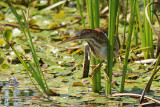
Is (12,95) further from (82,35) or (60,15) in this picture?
(60,15)

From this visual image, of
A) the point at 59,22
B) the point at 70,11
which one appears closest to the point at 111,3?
the point at 59,22

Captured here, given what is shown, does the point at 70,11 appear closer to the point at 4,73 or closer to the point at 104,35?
the point at 4,73

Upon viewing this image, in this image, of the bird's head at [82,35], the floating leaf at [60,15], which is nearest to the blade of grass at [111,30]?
the bird's head at [82,35]

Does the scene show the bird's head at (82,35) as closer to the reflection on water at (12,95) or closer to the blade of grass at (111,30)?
the blade of grass at (111,30)

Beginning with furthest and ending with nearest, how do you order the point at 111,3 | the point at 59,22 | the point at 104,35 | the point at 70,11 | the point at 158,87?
the point at 70,11 → the point at 59,22 → the point at 158,87 → the point at 104,35 → the point at 111,3

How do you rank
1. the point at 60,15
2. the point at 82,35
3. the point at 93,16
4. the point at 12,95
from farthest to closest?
the point at 60,15, the point at 12,95, the point at 93,16, the point at 82,35

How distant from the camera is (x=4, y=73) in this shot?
330 cm

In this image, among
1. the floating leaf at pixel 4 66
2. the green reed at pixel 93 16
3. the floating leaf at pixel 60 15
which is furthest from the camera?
the floating leaf at pixel 60 15

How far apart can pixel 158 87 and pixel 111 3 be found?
1.06 metres

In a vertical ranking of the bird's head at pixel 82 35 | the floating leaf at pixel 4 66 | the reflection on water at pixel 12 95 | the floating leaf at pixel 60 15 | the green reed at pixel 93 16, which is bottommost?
the reflection on water at pixel 12 95

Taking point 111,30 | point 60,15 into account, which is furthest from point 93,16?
point 60,15

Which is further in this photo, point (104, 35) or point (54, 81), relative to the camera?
point (54, 81)

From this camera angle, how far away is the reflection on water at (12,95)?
2588mm

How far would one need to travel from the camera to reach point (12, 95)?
2.77 m
